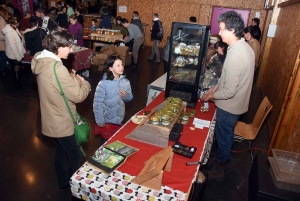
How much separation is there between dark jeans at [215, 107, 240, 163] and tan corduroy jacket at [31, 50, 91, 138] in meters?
1.75

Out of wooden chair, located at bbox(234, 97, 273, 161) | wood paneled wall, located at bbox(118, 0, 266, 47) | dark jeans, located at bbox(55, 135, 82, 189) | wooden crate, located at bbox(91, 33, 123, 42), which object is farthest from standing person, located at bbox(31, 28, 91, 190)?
wood paneled wall, located at bbox(118, 0, 266, 47)

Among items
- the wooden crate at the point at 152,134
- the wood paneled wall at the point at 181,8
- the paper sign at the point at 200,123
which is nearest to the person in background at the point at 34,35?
the wooden crate at the point at 152,134

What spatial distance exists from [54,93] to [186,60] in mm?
2007

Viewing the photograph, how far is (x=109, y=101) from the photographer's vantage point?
3.02 metres

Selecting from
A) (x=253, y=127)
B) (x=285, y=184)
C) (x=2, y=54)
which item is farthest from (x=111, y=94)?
(x=2, y=54)

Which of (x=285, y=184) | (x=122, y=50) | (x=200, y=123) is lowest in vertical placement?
(x=285, y=184)

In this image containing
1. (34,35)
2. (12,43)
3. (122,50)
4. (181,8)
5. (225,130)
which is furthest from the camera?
(181,8)

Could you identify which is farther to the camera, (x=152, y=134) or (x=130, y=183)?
(x=152, y=134)

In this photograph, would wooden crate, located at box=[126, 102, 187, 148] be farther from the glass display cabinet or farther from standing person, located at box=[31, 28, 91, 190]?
the glass display cabinet

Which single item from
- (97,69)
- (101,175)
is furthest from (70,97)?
(97,69)

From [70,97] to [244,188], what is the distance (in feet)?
8.65

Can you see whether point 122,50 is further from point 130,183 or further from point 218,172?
point 130,183

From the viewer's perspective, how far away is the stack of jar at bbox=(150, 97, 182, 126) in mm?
2518

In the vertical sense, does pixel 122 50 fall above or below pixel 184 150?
above
